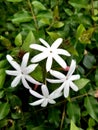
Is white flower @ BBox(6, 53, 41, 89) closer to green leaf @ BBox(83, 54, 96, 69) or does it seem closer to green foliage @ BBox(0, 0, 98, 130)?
green foliage @ BBox(0, 0, 98, 130)

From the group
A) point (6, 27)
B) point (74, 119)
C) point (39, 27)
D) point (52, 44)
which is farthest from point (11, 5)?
point (74, 119)

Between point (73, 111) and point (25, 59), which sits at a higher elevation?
point (25, 59)

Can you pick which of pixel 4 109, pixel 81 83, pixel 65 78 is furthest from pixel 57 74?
pixel 4 109

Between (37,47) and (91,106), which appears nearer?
(37,47)

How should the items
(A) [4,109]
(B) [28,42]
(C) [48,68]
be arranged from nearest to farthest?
(C) [48,68] < (B) [28,42] < (A) [4,109]

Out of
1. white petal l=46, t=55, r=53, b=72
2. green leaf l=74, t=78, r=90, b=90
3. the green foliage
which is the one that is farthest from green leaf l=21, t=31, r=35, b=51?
green leaf l=74, t=78, r=90, b=90

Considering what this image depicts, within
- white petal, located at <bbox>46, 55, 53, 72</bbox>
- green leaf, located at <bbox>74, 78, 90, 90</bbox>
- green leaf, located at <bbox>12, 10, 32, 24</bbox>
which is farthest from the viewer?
green leaf, located at <bbox>12, 10, 32, 24</bbox>

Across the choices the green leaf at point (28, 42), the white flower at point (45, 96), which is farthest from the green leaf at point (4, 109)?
the green leaf at point (28, 42)

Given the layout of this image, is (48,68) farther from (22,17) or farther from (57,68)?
(22,17)
